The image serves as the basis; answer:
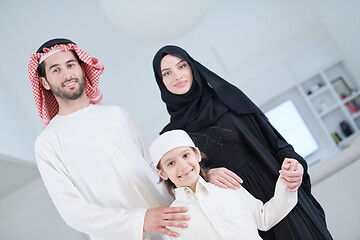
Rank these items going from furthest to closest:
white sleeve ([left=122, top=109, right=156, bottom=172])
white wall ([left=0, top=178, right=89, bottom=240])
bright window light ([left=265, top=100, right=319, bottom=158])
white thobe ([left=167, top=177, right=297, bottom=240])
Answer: bright window light ([left=265, top=100, right=319, bottom=158]) → white wall ([left=0, top=178, right=89, bottom=240]) → white sleeve ([left=122, top=109, right=156, bottom=172]) → white thobe ([left=167, top=177, right=297, bottom=240])

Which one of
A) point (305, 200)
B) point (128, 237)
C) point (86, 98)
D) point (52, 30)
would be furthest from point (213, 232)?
point (52, 30)

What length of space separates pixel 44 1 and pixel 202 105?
343 centimetres

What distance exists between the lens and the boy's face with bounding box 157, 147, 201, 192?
5.22 feet

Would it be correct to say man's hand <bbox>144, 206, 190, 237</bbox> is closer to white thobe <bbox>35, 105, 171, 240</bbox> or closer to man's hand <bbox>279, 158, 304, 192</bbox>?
white thobe <bbox>35, 105, 171, 240</bbox>

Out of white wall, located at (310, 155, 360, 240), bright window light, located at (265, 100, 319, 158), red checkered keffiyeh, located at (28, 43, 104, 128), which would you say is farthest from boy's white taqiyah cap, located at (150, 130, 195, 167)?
bright window light, located at (265, 100, 319, 158)

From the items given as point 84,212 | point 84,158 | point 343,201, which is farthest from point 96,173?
point 343,201

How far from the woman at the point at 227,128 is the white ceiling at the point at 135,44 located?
4.89 ft

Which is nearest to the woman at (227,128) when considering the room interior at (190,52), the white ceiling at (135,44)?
the room interior at (190,52)

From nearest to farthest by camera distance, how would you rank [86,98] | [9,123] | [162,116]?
1. [86,98]
2. [9,123]
3. [162,116]

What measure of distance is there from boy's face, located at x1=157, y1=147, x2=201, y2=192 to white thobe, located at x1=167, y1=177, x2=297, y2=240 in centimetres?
3

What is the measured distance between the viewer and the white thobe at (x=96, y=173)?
68.8 inches

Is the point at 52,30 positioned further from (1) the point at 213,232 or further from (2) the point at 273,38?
(1) the point at 213,232

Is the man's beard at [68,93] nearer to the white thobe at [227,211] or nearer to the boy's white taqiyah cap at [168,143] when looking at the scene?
the boy's white taqiyah cap at [168,143]

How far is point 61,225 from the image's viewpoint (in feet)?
14.2
